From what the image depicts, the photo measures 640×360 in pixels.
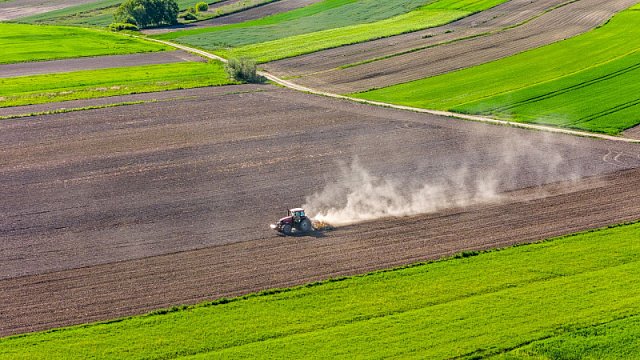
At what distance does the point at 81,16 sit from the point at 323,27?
6651 centimetres

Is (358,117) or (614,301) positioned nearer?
(614,301)

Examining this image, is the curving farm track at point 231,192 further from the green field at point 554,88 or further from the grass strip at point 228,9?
the grass strip at point 228,9

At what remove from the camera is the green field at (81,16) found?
179 meters

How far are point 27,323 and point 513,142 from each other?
163 feet

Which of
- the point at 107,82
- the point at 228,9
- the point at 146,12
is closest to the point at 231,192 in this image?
the point at 107,82

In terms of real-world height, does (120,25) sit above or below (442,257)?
above

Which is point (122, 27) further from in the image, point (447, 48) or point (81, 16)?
point (447, 48)

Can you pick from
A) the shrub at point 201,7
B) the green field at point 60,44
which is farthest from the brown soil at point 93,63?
the shrub at point 201,7

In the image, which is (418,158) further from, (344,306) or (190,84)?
(190,84)

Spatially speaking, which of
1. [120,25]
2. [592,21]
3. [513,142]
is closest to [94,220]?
[513,142]

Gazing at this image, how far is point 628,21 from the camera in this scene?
128250mm

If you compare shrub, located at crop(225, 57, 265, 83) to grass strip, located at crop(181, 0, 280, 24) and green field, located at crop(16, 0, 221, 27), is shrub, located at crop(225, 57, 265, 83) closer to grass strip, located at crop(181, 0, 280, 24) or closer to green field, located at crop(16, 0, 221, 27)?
grass strip, located at crop(181, 0, 280, 24)

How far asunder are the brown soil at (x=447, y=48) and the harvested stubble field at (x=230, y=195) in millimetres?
18137

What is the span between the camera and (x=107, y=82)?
111812mm
